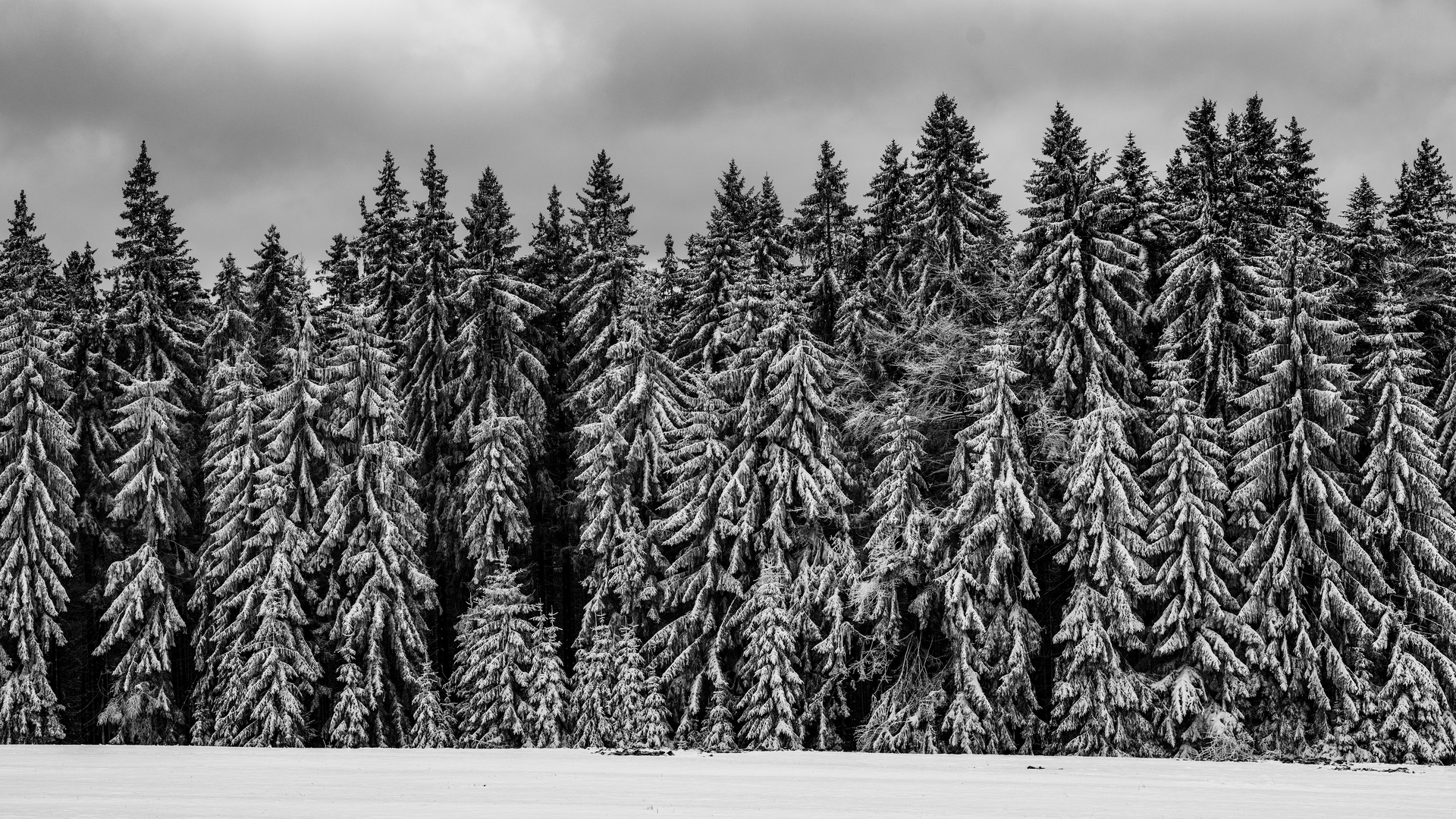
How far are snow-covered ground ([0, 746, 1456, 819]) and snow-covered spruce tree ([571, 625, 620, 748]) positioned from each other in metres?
8.76

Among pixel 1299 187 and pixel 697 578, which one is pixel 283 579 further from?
pixel 1299 187

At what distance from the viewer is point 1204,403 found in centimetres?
3247

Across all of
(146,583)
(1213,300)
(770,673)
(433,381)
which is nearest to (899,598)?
(770,673)

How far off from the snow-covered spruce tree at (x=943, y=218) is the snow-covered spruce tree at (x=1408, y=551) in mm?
11195

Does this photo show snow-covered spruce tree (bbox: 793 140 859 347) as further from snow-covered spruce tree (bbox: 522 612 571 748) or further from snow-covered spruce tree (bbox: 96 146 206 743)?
snow-covered spruce tree (bbox: 96 146 206 743)

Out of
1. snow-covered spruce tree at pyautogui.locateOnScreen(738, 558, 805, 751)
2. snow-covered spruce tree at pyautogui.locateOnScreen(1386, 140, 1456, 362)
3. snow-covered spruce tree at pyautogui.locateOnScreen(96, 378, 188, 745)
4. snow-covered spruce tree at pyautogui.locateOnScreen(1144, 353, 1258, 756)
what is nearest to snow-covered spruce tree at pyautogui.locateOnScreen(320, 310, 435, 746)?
snow-covered spruce tree at pyautogui.locateOnScreen(96, 378, 188, 745)

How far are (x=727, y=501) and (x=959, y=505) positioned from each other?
662 centimetres

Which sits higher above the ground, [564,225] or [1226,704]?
[564,225]

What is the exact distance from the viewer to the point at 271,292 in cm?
4253

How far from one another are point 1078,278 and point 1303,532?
853 centimetres

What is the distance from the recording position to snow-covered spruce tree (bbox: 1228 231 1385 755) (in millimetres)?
28375

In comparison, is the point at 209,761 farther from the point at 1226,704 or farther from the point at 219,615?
the point at 1226,704

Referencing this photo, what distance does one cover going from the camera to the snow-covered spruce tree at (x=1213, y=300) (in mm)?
31859

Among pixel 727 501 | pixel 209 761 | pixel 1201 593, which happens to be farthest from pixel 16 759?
pixel 1201 593
